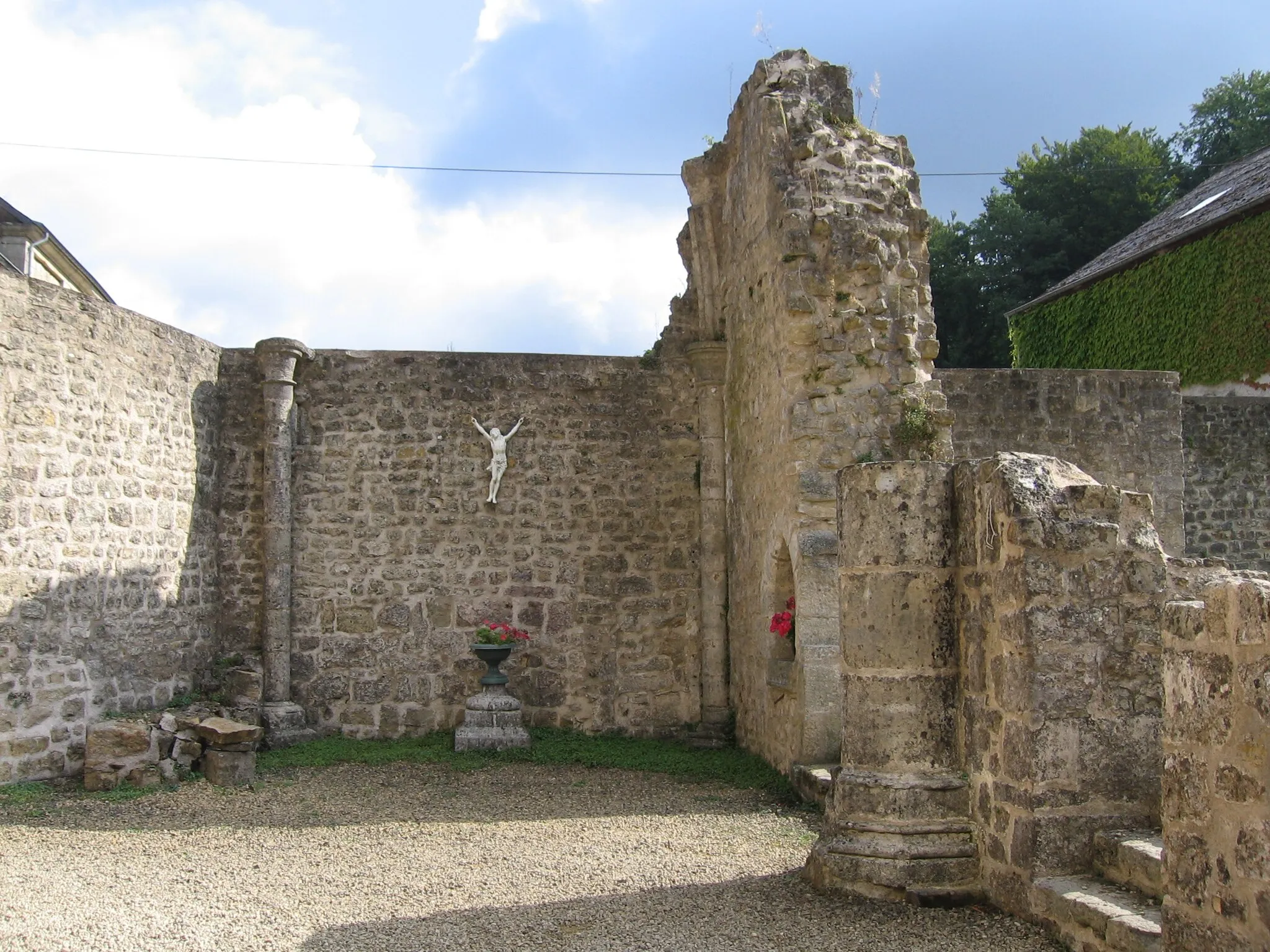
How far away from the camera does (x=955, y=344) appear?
25.8 metres

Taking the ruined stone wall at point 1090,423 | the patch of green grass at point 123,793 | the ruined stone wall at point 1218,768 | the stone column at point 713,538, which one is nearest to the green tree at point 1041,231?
the ruined stone wall at point 1090,423

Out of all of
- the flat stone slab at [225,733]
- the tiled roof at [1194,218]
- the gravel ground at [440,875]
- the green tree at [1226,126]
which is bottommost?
the gravel ground at [440,875]

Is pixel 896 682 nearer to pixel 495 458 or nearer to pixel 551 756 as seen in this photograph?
pixel 551 756

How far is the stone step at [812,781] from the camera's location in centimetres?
673

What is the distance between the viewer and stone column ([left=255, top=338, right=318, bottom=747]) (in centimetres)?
977

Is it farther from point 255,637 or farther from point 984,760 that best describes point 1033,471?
point 255,637

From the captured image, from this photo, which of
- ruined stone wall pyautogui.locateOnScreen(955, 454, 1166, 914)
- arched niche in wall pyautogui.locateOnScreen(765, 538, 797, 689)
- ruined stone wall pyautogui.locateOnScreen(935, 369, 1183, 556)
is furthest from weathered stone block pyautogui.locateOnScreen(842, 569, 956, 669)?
ruined stone wall pyautogui.locateOnScreen(935, 369, 1183, 556)

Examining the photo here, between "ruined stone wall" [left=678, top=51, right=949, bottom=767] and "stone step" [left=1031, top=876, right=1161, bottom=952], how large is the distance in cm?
313

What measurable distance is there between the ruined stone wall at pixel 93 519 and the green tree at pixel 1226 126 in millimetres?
23627

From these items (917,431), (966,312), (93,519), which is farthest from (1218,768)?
(966,312)

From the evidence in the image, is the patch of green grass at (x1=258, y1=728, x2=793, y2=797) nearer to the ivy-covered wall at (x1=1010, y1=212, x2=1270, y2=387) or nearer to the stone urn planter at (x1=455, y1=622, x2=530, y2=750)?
the stone urn planter at (x1=455, y1=622, x2=530, y2=750)

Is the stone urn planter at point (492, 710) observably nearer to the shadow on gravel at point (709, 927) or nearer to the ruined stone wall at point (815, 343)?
the ruined stone wall at point (815, 343)

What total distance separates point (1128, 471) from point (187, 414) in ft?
29.2

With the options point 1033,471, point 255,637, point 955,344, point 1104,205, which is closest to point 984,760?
point 1033,471
